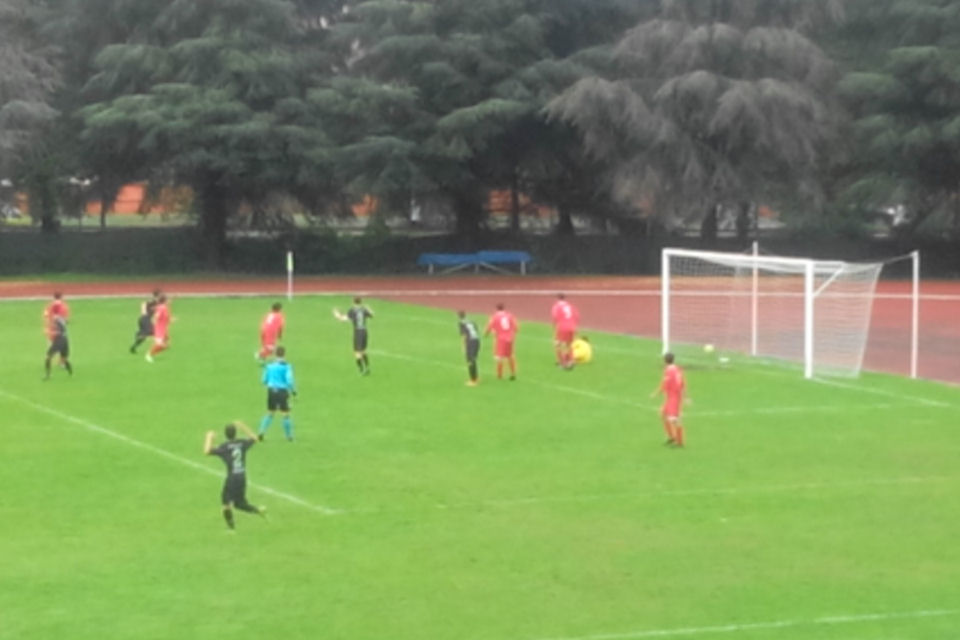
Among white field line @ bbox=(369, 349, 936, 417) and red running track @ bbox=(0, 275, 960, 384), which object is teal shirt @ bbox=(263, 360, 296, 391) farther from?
red running track @ bbox=(0, 275, 960, 384)

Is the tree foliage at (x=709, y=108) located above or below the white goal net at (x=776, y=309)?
above

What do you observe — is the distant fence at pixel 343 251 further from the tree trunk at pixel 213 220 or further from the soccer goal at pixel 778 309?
the soccer goal at pixel 778 309

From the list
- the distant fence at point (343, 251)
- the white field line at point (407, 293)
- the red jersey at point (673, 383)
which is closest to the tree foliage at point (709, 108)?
the white field line at point (407, 293)

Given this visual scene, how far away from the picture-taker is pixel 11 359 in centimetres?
3953

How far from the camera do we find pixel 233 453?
19.1 meters

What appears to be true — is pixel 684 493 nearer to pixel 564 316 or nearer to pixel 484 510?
pixel 484 510

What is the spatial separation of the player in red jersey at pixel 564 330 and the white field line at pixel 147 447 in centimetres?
1105

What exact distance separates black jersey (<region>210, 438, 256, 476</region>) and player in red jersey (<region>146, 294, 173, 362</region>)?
19.5 m

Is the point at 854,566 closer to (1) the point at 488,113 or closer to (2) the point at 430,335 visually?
(2) the point at 430,335

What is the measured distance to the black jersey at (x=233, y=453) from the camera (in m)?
19.0

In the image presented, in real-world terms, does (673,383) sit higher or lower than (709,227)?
lower

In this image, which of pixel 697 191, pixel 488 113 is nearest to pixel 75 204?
pixel 488 113

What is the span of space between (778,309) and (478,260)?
1145 inches

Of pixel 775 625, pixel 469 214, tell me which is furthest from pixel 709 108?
pixel 775 625
